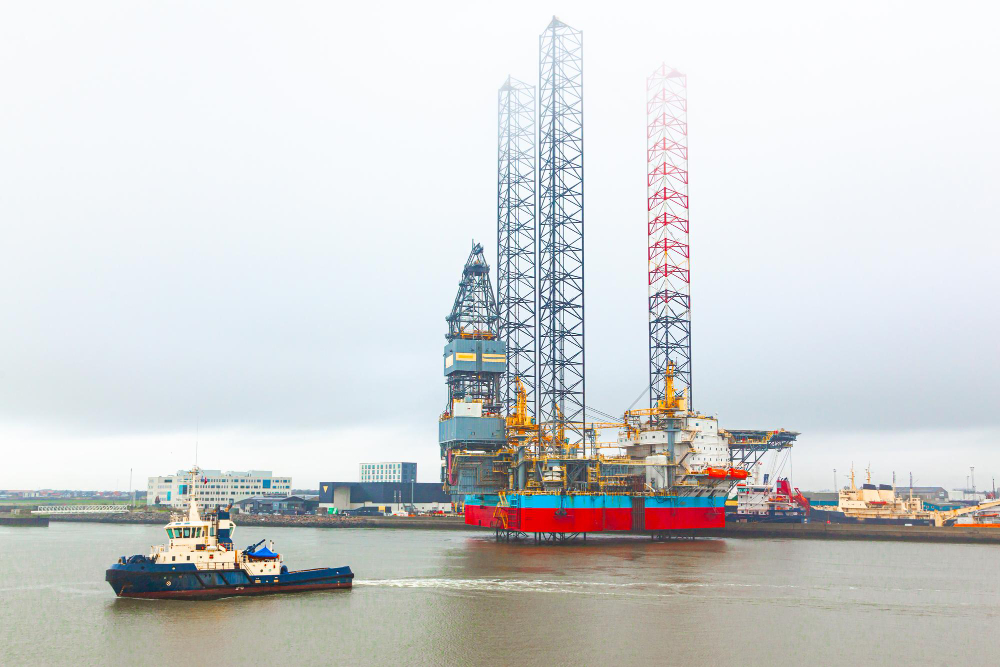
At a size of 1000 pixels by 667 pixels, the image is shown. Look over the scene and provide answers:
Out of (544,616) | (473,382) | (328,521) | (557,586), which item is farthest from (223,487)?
(544,616)

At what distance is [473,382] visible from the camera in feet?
242

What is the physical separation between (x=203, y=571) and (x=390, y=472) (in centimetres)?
11789

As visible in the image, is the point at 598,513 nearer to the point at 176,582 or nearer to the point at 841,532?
the point at 841,532

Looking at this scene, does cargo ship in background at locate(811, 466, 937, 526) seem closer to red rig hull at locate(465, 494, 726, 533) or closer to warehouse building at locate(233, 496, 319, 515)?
red rig hull at locate(465, 494, 726, 533)

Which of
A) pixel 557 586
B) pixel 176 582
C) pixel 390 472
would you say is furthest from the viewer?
pixel 390 472

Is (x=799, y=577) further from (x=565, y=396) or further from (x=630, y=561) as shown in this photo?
(x=565, y=396)

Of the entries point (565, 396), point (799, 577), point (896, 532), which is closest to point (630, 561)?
point (799, 577)

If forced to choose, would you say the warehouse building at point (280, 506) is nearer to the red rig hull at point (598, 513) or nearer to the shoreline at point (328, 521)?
the shoreline at point (328, 521)

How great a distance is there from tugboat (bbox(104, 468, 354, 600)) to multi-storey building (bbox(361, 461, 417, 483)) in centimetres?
10486

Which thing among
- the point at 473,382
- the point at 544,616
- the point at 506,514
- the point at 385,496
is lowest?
the point at 385,496

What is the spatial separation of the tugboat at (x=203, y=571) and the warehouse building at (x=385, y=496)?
78.6 metres

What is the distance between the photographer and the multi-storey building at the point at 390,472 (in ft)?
474

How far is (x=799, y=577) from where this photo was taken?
4331cm

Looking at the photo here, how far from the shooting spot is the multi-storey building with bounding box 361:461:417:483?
5689 inches
